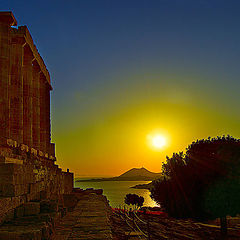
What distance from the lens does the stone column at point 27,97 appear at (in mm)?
16719

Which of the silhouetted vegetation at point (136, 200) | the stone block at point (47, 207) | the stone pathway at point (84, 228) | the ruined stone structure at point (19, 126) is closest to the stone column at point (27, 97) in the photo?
the ruined stone structure at point (19, 126)

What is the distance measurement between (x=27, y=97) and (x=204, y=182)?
1361 cm

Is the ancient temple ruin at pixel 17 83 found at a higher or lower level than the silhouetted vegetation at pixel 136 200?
higher

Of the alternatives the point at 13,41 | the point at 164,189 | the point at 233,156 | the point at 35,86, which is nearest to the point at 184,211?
the point at 164,189

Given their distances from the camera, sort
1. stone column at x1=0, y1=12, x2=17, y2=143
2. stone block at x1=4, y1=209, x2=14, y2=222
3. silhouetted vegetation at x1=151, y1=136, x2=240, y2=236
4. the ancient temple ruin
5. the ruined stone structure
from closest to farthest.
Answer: stone block at x1=4, y1=209, x2=14, y2=222
the ruined stone structure
stone column at x1=0, y1=12, x2=17, y2=143
the ancient temple ruin
silhouetted vegetation at x1=151, y1=136, x2=240, y2=236

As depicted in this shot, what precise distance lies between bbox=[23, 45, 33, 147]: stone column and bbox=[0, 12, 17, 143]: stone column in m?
2.92

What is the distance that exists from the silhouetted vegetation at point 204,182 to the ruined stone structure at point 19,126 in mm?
9841

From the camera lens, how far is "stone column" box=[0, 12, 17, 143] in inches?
492

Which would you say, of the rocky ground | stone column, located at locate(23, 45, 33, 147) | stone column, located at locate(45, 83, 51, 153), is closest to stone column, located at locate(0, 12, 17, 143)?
stone column, located at locate(23, 45, 33, 147)

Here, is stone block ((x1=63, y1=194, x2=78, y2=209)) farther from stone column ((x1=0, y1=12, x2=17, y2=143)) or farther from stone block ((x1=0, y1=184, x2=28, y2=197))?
stone block ((x1=0, y1=184, x2=28, y2=197))

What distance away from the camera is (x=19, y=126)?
1452cm

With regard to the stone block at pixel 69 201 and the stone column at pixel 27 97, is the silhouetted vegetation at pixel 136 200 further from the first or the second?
the stone column at pixel 27 97

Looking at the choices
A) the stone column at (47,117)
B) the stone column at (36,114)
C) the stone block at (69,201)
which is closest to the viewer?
the stone block at (69,201)

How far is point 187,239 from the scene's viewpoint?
15633 mm
